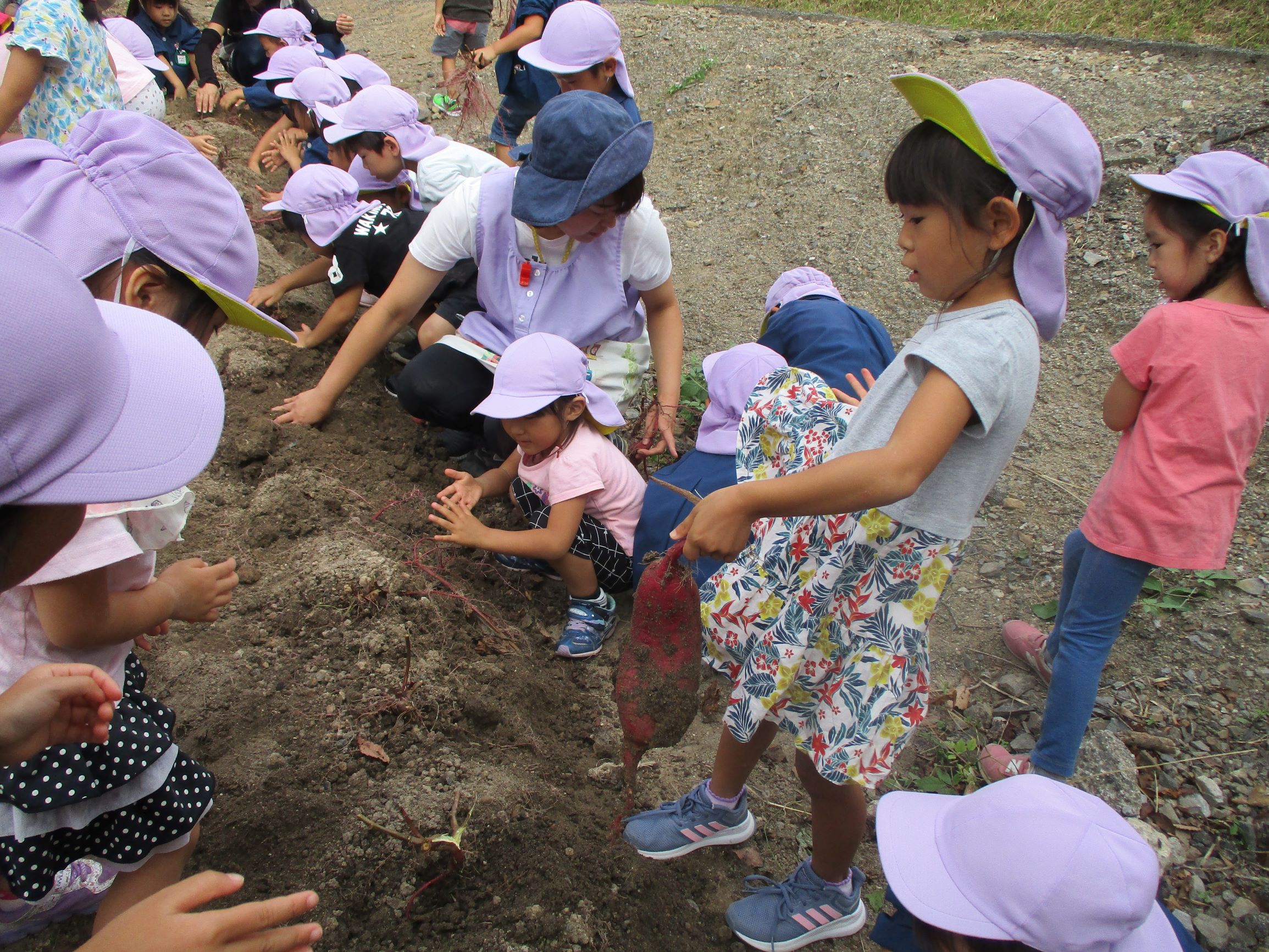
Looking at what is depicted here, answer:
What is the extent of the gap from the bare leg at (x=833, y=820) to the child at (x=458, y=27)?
5.84 meters

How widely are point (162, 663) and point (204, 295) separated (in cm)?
111

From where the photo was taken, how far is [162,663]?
2.22 m

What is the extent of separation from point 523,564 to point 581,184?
1311 mm

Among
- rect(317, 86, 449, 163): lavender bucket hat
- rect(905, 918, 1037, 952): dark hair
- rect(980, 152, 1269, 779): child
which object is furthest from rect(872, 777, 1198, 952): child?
rect(317, 86, 449, 163): lavender bucket hat

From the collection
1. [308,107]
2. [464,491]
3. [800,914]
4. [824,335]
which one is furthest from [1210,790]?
[308,107]

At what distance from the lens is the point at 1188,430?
82.7 inches

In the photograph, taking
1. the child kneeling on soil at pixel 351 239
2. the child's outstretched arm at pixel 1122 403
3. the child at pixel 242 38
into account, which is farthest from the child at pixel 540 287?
the child at pixel 242 38

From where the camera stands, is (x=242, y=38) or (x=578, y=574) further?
(x=242, y=38)

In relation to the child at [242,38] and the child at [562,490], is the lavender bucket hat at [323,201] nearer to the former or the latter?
the child at [562,490]

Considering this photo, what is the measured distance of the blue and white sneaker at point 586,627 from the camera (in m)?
2.72

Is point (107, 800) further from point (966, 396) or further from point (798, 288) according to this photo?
point (798, 288)

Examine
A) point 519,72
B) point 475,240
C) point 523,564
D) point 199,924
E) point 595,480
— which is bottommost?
point 523,564

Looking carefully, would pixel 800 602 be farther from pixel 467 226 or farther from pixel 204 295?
pixel 467 226

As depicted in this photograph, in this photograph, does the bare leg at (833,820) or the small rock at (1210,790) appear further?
the small rock at (1210,790)
